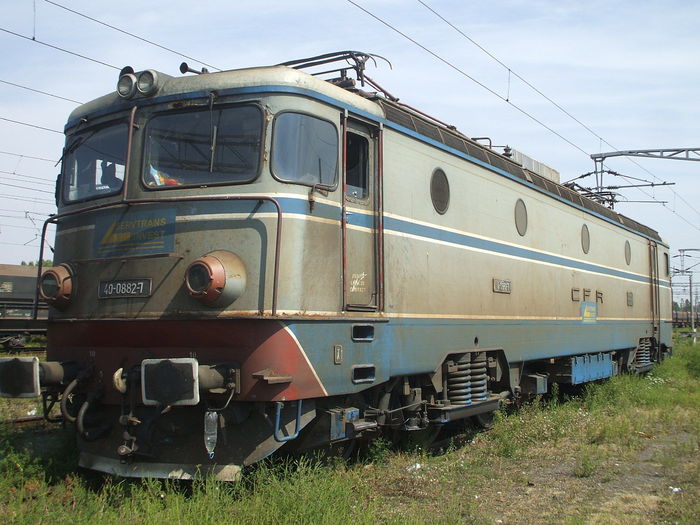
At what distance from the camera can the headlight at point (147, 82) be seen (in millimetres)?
6723

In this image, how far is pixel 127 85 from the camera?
22.6 ft

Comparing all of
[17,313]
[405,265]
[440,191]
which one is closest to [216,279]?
[405,265]

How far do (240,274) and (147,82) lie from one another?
7.01 ft

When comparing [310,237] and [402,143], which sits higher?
[402,143]

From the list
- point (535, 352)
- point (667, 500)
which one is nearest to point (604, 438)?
point (535, 352)

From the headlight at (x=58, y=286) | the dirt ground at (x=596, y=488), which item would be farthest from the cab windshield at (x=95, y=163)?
the dirt ground at (x=596, y=488)

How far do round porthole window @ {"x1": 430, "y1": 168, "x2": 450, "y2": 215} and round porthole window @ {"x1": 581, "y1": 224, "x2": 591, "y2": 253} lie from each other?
5678 millimetres

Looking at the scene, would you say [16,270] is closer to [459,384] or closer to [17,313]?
[17,313]

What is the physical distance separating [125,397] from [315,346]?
1.76 metres

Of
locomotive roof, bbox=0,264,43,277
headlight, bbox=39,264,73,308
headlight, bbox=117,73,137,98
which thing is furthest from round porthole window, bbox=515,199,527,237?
locomotive roof, bbox=0,264,43,277

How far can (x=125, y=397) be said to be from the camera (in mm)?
6414

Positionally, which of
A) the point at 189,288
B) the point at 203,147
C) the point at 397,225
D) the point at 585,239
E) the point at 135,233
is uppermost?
the point at 585,239

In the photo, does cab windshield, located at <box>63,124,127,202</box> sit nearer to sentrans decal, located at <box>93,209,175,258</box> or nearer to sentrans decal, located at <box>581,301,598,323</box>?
sentrans decal, located at <box>93,209,175,258</box>

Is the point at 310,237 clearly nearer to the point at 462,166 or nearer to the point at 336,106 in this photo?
the point at 336,106
